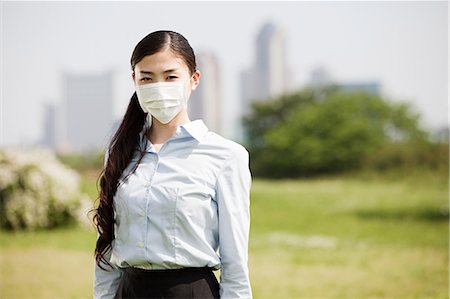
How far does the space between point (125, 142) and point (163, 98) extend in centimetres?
16

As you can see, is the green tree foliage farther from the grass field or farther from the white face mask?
the white face mask

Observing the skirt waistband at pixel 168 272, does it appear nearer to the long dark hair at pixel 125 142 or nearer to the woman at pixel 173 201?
the woman at pixel 173 201

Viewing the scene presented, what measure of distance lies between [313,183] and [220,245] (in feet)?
24.1

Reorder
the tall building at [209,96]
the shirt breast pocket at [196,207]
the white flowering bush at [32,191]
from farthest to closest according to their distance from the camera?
the tall building at [209,96]
the white flowering bush at [32,191]
the shirt breast pocket at [196,207]

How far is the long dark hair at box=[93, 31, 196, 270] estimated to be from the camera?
1.32 metres

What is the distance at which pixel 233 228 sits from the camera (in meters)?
1.30

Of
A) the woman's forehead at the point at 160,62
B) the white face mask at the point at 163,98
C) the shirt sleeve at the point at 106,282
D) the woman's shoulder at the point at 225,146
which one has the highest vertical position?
the woman's forehead at the point at 160,62

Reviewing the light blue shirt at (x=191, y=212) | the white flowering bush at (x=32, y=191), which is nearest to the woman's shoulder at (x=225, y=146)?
the light blue shirt at (x=191, y=212)

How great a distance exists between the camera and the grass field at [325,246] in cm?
496

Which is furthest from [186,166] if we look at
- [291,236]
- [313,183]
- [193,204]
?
[313,183]

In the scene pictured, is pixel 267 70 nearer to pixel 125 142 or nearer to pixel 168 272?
pixel 125 142

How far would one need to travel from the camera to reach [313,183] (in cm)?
854

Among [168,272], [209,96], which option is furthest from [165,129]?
[209,96]

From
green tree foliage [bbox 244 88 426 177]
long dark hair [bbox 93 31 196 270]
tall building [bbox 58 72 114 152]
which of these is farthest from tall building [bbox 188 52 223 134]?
long dark hair [bbox 93 31 196 270]
